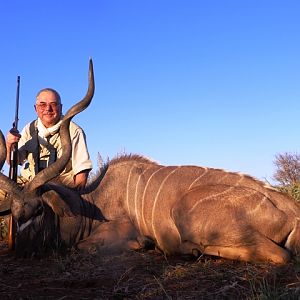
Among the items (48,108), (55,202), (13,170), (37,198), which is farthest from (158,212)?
(48,108)

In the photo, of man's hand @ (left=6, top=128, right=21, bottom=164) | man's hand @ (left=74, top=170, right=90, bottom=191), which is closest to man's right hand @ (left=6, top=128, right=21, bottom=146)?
man's hand @ (left=6, top=128, right=21, bottom=164)

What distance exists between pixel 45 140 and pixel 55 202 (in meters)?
0.99

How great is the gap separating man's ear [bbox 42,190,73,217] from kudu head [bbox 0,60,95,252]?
0.05 ft

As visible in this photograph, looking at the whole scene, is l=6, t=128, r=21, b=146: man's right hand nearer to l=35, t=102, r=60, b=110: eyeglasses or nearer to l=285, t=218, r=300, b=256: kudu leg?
l=35, t=102, r=60, b=110: eyeglasses

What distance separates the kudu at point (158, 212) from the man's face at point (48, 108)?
2.40 feet

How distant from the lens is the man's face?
4363 mm

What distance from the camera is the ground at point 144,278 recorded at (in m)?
2.20

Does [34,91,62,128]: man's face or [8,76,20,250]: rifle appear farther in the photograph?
[34,91,62,128]: man's face

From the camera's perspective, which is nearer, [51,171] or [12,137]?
[51,171]

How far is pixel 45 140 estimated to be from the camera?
4.33 meters

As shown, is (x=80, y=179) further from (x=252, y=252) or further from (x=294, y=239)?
(x=294, y=239)

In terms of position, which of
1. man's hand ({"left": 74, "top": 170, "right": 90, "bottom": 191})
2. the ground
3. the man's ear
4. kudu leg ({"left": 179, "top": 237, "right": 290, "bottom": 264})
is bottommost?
the ground

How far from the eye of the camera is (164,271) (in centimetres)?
268

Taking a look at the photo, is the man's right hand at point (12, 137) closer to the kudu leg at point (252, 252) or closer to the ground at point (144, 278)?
the ground at point (144, 278)
